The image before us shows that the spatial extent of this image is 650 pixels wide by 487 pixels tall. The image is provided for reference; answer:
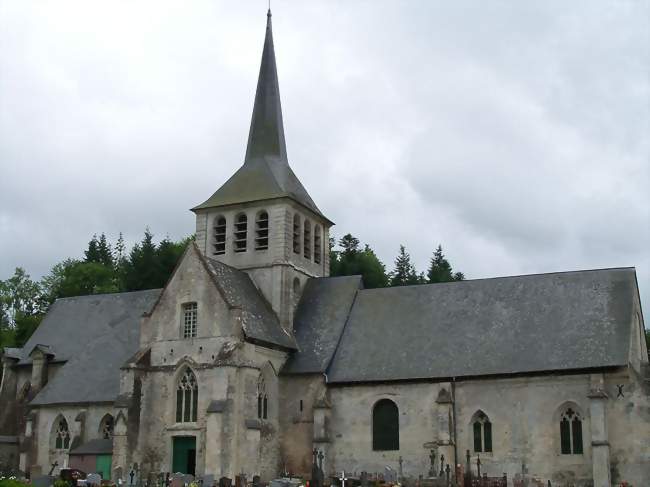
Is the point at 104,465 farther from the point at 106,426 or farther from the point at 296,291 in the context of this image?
the point at 296,291

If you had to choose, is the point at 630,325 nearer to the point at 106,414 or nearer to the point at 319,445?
the point at 319,445

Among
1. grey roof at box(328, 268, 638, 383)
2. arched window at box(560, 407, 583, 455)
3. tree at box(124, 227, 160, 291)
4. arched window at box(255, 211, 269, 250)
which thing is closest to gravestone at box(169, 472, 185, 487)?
grey roof at box(328, 268, 638, 383)

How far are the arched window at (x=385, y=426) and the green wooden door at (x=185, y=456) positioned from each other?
8.14 meters

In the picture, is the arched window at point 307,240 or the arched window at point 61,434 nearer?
the arched window at point 61,434

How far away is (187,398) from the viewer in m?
40.1

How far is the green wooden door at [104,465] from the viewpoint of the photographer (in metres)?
40.4

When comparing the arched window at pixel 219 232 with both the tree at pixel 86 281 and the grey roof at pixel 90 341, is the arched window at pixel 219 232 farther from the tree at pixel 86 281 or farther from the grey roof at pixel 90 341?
the tree at pixel 86 281

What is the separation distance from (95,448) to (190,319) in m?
7.84

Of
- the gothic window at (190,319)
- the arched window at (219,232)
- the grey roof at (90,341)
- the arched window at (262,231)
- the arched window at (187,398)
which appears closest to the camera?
the arched window at (187,398)

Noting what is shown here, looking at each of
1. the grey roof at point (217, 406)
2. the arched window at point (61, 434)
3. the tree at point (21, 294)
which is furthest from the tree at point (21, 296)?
the grey roof at point (217, 406)

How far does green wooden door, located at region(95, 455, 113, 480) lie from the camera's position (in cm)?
4041

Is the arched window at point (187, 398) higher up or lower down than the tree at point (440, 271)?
lower down

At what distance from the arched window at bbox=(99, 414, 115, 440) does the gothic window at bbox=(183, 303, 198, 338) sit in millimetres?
7034

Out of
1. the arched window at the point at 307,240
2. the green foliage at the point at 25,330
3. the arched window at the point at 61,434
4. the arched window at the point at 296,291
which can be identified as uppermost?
the arched window at the point at 307,240
